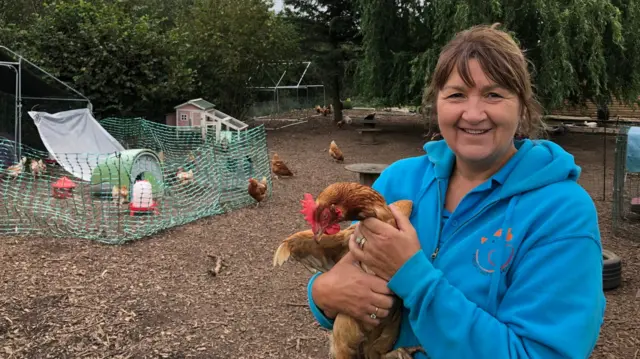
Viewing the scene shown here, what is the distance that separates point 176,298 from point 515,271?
381cm

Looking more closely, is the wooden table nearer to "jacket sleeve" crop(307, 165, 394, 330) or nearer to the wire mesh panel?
the wire mesh panel

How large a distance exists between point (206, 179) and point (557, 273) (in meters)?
7.67

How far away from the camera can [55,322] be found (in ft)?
12.7

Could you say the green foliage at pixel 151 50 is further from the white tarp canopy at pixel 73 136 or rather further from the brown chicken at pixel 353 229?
the brown chicken at pixel 353 229

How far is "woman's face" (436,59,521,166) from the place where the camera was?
1155 mm

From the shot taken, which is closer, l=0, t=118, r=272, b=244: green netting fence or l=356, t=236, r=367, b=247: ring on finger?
l=356, t=236, r=367, b=247: ring on finger

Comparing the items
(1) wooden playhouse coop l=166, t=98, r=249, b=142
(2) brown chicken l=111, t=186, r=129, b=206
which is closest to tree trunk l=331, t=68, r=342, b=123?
(1) wooden playhouse coop l=166, t=98, r=249, b=142

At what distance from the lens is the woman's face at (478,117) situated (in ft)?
3.79

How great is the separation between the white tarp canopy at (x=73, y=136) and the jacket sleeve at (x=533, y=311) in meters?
10.3

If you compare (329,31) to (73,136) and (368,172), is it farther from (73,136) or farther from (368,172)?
(368,172)

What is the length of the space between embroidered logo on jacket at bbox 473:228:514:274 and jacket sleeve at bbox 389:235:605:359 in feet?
0.11

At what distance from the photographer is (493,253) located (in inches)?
44.4

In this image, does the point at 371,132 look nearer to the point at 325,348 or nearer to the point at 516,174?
the point at 325,348

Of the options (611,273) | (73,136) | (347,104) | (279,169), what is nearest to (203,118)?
(73,136)
